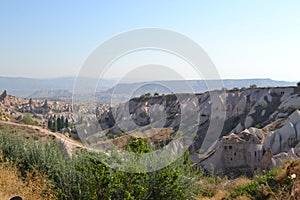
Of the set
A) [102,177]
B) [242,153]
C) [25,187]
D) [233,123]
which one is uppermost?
[102,177]

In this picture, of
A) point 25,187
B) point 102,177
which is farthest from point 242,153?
point 102,177

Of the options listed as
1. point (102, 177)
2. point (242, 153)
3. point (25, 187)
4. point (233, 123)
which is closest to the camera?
point (102, 177)

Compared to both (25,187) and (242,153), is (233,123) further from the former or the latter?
(25,187)

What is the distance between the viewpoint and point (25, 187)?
16.0 ft

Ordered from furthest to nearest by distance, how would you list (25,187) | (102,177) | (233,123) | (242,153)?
(233,123) → (242,153) → (25,187) → (102,177)

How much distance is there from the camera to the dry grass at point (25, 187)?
467 cm

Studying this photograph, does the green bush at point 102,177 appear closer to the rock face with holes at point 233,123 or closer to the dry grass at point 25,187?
the dry grass at point 25,187

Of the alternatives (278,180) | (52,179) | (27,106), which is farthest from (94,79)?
(27,106)

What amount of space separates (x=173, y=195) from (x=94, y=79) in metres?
2.13

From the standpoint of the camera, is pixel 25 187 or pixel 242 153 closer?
pixel 25 187

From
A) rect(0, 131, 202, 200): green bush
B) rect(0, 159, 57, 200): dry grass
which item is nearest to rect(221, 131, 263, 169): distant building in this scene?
rect(0, 131, 202, 200): green bush

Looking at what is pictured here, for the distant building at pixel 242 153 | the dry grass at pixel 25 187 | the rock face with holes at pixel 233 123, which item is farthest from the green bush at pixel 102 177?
the distant building at pixel 242 153

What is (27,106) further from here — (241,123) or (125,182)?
(125,182)

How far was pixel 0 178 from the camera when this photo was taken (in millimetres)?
5152
